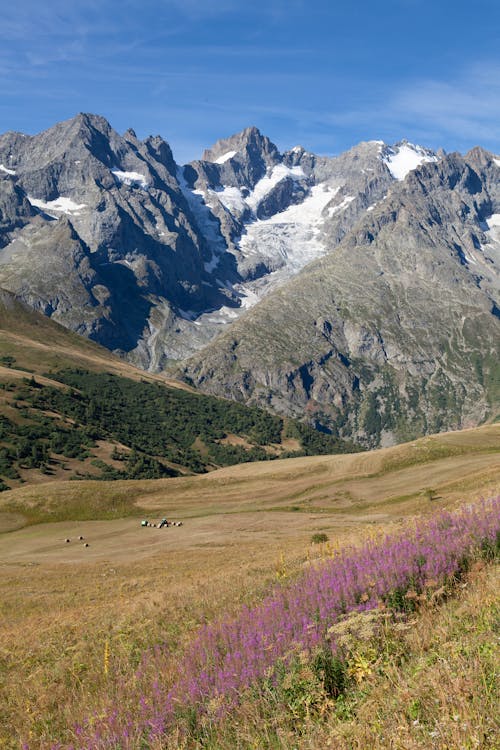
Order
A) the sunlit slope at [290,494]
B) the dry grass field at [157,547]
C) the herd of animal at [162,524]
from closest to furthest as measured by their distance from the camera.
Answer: the dry grass field at [157,547] → the sunlit slope at [290,494] → the herd of animal at [162,524]

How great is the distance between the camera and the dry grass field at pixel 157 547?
13.4m

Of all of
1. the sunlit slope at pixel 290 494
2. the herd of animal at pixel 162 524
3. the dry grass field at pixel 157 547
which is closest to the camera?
the dry grass field at pixel 157 547

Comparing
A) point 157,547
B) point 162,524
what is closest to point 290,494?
point 162,524

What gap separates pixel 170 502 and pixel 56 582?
120 feet

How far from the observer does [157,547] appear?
4312 centimetres

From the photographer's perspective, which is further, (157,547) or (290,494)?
(290,494)

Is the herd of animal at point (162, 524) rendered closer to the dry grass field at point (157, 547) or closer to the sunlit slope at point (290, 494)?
the dry grass field at point (157, 547)

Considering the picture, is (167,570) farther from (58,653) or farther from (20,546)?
(20,546)

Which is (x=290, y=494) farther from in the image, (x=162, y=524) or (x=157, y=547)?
(x=157, y=547)

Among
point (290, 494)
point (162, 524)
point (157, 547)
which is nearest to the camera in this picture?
point (157, 547)

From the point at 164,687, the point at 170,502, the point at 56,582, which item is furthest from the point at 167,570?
the point at 170,502

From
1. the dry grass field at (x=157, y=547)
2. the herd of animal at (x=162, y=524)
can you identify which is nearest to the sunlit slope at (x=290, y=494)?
the dry grass field at (x=157, y=547)

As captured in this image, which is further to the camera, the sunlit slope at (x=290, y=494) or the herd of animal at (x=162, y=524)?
the herd of animal at (x=162, y=524)

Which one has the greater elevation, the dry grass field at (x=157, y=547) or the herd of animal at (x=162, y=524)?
the dry grass field at (x=157, y=547)
